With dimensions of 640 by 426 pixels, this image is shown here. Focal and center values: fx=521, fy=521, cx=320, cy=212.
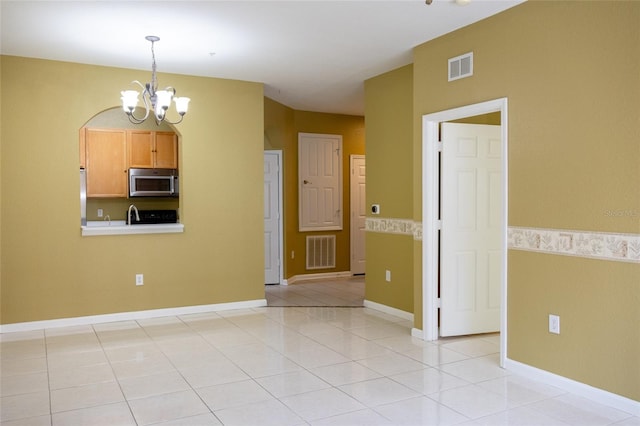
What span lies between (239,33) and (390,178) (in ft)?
7.96

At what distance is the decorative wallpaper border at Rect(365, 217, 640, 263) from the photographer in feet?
10.3

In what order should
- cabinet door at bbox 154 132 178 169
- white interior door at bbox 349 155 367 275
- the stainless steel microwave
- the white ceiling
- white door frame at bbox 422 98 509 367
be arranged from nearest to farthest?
the white ceiling < white door frame at bbox 422 98 509 367 < the stainless steel microwave < cabinet door at bbox 154 132 178 169 < white interior door at bbox 349 155 367 275

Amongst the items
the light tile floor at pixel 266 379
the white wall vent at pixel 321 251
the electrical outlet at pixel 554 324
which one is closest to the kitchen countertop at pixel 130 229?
the light tile floor at pixel 266 379

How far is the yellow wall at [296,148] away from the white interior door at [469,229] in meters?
3.55

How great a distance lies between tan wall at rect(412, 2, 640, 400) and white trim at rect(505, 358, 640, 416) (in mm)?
46

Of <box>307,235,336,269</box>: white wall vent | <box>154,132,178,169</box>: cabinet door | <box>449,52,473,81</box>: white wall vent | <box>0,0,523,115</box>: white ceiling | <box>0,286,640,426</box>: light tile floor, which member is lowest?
<box>0,286,640,426</box>: light tile floor

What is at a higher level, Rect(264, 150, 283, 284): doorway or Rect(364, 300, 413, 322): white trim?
Rect(264, 150, 283, 284): doorway

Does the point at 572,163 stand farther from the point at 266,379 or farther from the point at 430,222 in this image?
the point at 266,379

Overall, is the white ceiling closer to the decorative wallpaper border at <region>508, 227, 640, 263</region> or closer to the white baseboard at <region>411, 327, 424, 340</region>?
the decorative wallpaper border at <region>508, 227, 640, 263</region>

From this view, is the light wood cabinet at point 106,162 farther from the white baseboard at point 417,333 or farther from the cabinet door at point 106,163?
the white baseboard at point 417,333

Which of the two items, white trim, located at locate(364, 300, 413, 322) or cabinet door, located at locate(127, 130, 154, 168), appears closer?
white trim, located at locate(364, 300, 413, 322)

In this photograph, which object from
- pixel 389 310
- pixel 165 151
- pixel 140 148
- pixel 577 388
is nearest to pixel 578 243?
pixel 577 388

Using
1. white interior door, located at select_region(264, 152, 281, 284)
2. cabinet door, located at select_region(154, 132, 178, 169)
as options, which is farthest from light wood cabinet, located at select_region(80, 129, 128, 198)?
white interior door, located at select_region(264, 152, 281, 284)

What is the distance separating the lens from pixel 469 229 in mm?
4867
